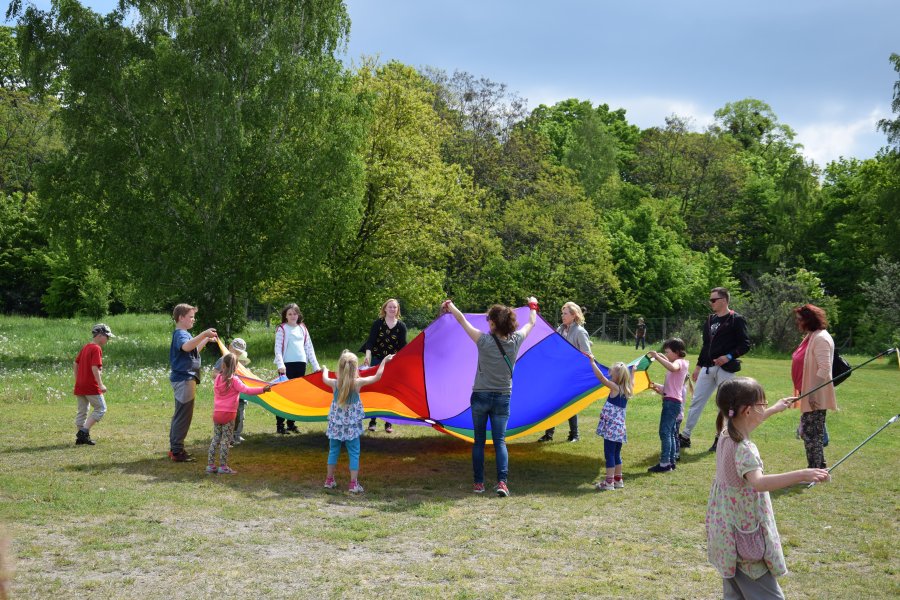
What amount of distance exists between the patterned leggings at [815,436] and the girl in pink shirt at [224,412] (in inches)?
233

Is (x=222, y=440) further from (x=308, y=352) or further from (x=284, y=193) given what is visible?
(x=284, y=193)

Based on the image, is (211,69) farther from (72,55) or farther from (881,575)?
(881,575)

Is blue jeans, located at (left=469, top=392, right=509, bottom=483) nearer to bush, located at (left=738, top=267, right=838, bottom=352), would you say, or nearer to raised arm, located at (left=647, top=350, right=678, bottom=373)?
raised arm, located at (left=647, top=350, right=678, bottom=373)

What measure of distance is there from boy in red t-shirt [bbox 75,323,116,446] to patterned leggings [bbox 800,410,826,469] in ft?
26.5

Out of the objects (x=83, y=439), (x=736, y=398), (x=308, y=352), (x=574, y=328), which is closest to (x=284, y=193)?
(x=308, y=352)

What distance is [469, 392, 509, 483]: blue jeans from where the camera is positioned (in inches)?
324

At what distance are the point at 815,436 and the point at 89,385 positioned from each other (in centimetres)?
838

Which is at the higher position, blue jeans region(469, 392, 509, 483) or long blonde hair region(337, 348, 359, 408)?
long blonde hair region(337, 348, 359, 408)

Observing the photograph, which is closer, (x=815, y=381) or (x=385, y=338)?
(x=815, y=381)

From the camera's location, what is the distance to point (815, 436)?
8320mm

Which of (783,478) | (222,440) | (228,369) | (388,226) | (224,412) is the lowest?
(222,440)

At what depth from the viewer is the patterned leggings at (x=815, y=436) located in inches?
327

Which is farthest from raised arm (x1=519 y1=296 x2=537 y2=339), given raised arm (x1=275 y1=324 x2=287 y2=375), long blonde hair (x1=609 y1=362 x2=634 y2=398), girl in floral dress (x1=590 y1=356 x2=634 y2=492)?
raised arm (x1=275 y1=324 x2=287 y2=375)

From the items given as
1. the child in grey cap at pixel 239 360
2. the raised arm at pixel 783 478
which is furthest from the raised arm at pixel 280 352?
the raised arm at pixel 783 478
